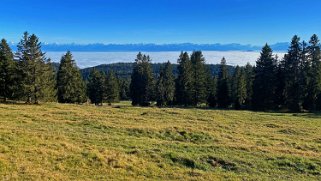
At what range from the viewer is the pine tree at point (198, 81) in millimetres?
87375

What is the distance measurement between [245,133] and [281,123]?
10.4 m

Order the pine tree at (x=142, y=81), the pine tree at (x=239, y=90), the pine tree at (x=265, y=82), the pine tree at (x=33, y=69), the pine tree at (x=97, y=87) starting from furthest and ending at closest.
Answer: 1. the pine tree at (x=97, y=87)
2. the pine tree at (x=142, y=81)
3. the pine tree at (x=239, y=90)
4. the pine tree at (x=265, y=82)
5. the pine tree at (x=33, y=69)

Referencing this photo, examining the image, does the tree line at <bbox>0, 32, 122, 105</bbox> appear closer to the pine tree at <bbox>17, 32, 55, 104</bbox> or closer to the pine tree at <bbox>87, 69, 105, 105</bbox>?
the pine tree at <bbox>17, 32, 55, 104</bbox>

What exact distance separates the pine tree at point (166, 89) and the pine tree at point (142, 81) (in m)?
4.31

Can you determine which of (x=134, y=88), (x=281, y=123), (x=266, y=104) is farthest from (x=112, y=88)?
(x=281, y=123)

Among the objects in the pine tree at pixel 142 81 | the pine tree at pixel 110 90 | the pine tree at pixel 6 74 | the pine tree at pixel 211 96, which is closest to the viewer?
the pine tree at pixel 6 74

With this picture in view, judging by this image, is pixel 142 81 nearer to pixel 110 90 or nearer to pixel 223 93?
pixel 110 90

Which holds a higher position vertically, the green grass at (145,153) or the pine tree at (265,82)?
the pine tree at (265,82)

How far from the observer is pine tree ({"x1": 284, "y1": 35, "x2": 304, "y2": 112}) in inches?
2741

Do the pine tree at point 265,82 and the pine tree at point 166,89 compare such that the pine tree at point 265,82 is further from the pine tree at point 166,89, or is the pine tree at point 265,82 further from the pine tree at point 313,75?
the pine tree at point 166,89

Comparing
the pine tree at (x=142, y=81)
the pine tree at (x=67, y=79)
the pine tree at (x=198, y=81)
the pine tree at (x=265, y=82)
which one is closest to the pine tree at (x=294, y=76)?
the pine tree at (x=265, y=82)

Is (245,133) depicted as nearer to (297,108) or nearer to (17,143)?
(17,143)

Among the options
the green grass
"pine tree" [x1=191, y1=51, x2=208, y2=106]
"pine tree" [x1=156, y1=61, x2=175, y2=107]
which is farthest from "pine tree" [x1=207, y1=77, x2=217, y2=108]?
the green grass

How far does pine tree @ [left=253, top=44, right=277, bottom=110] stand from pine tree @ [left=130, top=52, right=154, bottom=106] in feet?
97.8
